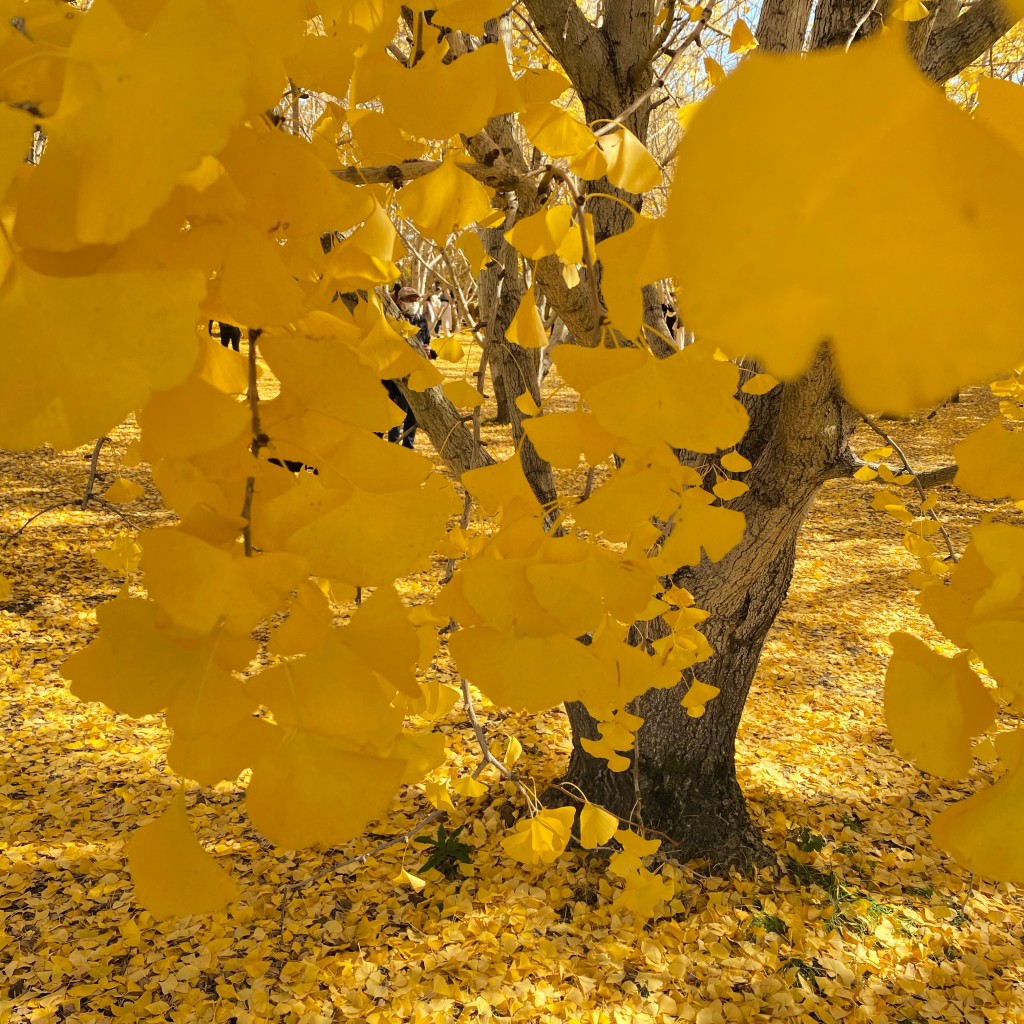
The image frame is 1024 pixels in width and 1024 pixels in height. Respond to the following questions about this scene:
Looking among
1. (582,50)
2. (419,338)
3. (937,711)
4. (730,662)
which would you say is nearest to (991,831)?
(937,711)

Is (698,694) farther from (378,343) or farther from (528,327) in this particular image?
(378,343)

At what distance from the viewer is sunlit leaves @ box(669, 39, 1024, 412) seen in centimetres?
15

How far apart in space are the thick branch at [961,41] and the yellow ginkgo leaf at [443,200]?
139cm

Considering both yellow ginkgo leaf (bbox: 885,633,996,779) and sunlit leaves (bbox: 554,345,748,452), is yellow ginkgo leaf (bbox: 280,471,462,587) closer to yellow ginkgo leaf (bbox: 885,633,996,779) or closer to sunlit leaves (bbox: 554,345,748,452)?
sunlit leaves (bbox: 554,345,748,452)

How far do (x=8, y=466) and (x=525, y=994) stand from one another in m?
7.43

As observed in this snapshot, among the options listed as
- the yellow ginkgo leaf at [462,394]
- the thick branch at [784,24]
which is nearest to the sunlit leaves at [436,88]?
the yellow ginkgo leaf at [462,394]

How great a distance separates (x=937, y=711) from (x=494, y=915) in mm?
2563

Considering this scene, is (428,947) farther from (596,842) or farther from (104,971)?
(596,842)

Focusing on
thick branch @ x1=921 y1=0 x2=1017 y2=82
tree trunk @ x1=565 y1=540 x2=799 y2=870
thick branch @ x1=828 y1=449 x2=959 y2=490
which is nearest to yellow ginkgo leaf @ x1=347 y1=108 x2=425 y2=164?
thick branch @ x1=921 y1=0 x2=1017 y2=82

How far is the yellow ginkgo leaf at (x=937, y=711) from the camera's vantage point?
14.7 inches

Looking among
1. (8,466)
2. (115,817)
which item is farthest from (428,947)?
(8,466)

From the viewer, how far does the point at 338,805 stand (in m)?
0.36

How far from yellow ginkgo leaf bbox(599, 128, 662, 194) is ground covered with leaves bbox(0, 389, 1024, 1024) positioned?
1474 millimetres

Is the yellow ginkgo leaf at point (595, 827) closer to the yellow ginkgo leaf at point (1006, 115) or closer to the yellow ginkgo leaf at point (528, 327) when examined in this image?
the yellow ginkgo leaf at point (528, 327)
